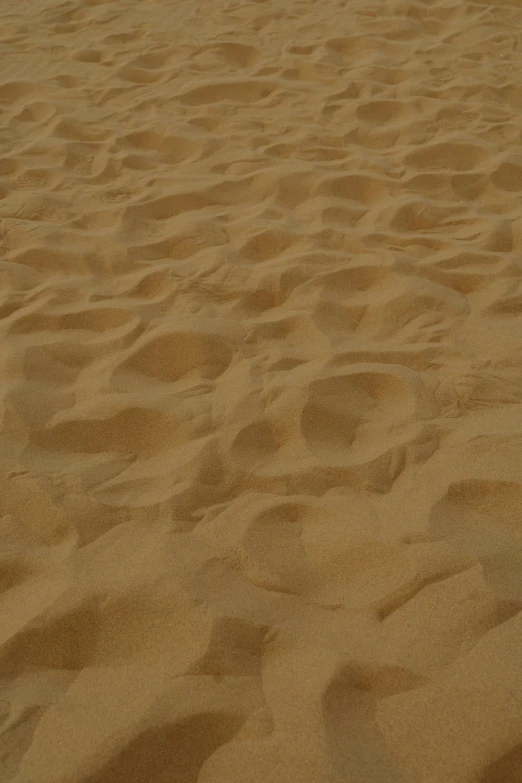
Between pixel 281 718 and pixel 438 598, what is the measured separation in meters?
0.37

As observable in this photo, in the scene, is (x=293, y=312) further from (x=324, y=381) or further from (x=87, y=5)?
(x=87, y=5)

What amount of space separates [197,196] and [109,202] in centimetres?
37

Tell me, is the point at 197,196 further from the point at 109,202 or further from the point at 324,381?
the point at 324,381

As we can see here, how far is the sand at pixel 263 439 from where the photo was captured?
3.68 feet

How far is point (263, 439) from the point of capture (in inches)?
67.6

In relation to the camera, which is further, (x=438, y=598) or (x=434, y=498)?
(x=434, y=498)

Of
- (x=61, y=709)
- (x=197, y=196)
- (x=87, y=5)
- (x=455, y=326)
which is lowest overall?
(x=455, y=326)

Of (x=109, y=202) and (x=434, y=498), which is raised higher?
(x=109, y=202)

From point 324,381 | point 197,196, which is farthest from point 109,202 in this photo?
point 324,381

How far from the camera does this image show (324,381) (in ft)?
6.10

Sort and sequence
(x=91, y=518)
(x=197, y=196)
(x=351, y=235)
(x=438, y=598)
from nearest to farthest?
1. (x=438, y=598)
2. (x=91, y=518)
3. (x=351, y=235)
4. (x=197, y=196)

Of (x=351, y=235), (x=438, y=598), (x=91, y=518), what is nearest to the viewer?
(x=438, y=598)

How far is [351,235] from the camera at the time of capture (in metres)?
2.58

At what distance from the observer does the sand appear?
1123 millimetres
